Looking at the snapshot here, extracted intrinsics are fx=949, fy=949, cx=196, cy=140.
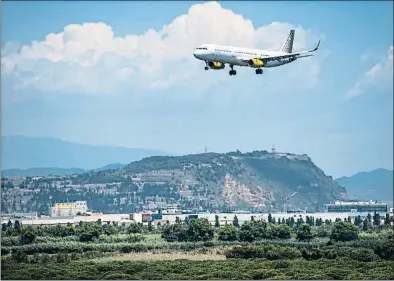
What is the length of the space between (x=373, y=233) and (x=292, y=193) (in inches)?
3376

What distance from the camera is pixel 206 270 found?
40875 mm

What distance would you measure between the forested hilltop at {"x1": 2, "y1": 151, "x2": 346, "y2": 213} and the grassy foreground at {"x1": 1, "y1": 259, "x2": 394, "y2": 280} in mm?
81134

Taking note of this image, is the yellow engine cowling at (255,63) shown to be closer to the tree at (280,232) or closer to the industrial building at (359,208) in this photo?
the tree at (280,232)

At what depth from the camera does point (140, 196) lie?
148 metres

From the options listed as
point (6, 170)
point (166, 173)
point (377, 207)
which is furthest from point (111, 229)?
point (6, 170)

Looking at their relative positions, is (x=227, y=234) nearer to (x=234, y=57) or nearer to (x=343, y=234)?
(x=343, y=234)

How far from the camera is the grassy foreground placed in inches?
1516

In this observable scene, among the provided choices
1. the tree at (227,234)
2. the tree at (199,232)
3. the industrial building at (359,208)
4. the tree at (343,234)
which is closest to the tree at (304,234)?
the tree at (343,234)

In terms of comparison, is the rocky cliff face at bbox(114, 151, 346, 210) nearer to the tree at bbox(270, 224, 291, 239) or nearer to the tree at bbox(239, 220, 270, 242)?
the tree at bbox(239, 220, 270, 242)

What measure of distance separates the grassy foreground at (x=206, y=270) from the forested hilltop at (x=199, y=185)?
81.1 metres

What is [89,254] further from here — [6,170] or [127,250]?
[6,170]

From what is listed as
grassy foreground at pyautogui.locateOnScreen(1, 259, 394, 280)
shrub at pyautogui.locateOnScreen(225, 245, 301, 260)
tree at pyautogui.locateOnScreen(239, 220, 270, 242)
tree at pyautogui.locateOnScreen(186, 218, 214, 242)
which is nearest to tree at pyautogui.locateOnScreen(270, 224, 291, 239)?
tree at pyautogui.locateOnScreen(239, 220, 270, 242)

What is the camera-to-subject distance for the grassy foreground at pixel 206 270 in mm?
38500

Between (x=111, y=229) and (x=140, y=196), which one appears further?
(x=140, y=196)
